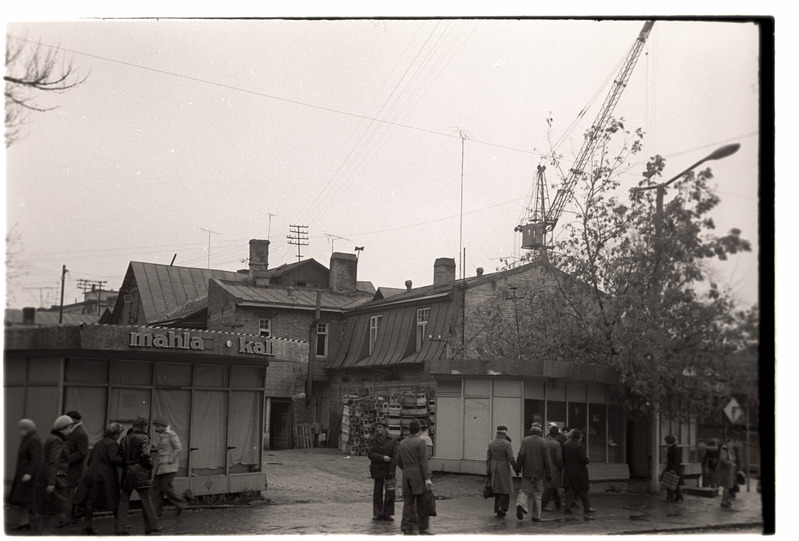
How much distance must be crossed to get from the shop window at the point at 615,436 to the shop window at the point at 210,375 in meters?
9.98

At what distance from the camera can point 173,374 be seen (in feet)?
55.7

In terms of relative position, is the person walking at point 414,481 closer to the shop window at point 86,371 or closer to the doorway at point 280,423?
the shop window at point 86,371

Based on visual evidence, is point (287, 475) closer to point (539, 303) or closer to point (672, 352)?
point (539, 303)

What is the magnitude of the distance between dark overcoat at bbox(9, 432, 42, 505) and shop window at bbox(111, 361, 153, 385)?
9.85 feet

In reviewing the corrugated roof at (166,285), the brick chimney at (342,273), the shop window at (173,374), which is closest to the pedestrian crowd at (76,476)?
the shop window at (173,374)

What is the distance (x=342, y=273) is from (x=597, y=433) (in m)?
24.2

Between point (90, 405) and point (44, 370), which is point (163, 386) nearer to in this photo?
point (90, 405)

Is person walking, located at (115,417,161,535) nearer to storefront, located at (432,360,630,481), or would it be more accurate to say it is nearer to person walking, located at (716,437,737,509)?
person walking, located at (716,437,737,509)

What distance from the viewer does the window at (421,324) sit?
117 feet

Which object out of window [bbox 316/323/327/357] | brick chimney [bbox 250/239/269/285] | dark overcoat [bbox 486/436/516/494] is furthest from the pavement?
brick chimney [bbox 250/239/269/285]

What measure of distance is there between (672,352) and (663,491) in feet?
11.1

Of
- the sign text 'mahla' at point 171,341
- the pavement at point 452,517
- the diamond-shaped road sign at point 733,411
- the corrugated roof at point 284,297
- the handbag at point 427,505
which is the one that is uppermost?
the corrugated roof at point 284,297

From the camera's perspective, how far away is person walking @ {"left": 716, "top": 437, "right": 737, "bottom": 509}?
49.6ft

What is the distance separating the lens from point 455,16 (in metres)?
14.0
